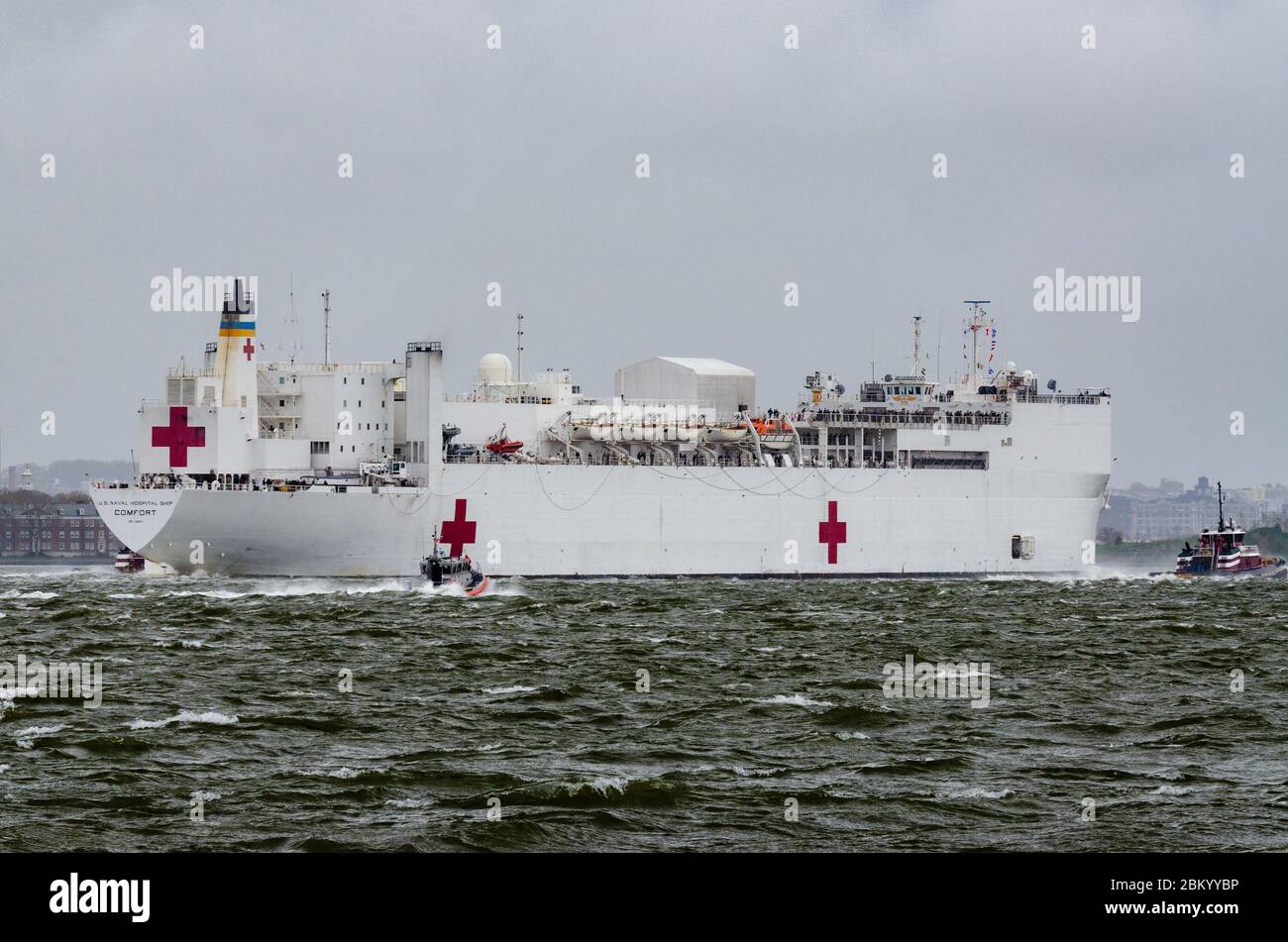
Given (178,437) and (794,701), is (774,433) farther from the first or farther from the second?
(794,701)

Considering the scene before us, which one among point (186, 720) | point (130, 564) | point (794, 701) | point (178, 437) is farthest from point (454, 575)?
point (130, 564)

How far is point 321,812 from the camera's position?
10.9 metres

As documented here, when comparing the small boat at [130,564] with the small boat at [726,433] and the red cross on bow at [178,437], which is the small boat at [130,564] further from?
the small boat at [726,433]

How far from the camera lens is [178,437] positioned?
136 feet

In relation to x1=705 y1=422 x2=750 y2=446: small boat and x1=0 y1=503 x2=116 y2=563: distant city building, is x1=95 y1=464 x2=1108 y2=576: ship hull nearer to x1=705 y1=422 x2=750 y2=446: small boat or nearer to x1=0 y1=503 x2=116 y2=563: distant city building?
x1=705 y1=422 x2=750 y2=446: small boat

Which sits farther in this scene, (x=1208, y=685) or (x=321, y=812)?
(x=1208, y=685)

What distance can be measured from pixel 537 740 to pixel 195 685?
5.61 m

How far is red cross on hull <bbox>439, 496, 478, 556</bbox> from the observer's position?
137 ft

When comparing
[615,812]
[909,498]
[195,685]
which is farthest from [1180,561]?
[615,812]

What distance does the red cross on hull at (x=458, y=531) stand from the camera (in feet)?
137

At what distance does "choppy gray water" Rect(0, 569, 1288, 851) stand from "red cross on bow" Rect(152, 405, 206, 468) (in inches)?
526

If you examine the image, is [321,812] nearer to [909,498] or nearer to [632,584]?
[632,584]
